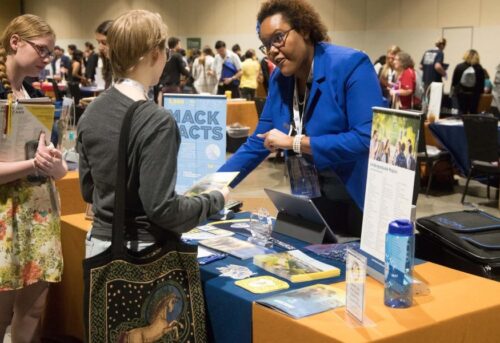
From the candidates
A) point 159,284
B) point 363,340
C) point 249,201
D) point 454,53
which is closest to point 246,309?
point 159,284

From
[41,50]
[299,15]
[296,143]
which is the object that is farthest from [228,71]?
[296,143]

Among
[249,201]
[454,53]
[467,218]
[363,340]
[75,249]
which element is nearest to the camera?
[363,340]

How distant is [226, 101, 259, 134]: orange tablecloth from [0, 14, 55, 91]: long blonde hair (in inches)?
263

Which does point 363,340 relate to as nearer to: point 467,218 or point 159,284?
point 159,284

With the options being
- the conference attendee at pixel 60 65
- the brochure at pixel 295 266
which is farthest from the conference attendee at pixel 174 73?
the brochure at pixel 295 266

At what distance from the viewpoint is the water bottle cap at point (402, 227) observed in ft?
5.16

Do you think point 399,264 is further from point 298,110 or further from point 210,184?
point 298,110

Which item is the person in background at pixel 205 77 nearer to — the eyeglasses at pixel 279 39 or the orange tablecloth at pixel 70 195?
the orange tablecloth at pixel 70 195

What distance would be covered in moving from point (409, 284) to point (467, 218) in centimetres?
84

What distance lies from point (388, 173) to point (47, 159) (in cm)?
114

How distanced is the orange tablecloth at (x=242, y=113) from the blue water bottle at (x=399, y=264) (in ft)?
24.6

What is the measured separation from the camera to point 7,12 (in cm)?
2780

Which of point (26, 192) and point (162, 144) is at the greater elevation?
point (162, 144)

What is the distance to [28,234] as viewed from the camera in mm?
2359
